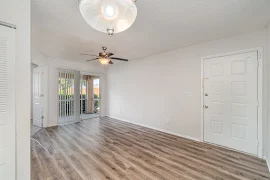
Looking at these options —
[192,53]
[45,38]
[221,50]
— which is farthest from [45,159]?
[221,50]

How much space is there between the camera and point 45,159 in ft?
7.85

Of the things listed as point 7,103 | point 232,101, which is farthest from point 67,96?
point 232,101

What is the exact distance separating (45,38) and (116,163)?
129 inches

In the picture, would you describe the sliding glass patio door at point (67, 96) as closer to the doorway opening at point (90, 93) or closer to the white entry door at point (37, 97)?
the white entry door at point (37, 97)

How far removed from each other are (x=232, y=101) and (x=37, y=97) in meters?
6.11

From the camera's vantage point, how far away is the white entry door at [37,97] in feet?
14.5

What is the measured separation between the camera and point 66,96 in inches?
196

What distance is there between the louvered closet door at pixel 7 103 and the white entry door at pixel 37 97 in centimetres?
355

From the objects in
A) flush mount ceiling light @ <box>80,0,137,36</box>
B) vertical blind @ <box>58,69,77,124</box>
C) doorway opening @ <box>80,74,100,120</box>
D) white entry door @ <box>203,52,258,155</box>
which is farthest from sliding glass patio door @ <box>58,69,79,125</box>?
white entry door @ <box>203,52,258,155</box>

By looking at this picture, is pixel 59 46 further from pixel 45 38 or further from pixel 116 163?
pixel 116 163

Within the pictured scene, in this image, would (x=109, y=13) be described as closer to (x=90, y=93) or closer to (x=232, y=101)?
(x=232, y=101)

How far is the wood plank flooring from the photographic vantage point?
1.98m

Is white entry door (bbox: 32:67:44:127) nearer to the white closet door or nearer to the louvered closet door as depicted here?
the white closet door

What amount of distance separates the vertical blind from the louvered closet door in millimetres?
3743
